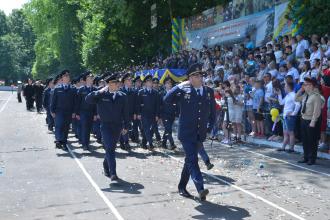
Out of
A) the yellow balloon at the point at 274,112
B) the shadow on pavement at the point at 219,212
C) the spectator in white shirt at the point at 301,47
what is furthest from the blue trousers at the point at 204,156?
the spectator in white shirt at the point at 301,47

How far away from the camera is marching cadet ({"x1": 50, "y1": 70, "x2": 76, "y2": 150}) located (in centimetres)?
1467

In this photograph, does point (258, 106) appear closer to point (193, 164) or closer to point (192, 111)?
point (192, 111)

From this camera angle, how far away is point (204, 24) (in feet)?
97.7

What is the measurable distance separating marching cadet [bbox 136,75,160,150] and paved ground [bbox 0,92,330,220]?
0.66 m

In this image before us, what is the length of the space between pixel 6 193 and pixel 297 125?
340 inches

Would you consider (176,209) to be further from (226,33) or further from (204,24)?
(204,24)

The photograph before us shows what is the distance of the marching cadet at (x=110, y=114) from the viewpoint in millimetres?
9898

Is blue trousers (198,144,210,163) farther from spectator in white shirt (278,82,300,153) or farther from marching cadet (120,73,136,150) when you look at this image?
spectator in white shirt (278,82,300,153)

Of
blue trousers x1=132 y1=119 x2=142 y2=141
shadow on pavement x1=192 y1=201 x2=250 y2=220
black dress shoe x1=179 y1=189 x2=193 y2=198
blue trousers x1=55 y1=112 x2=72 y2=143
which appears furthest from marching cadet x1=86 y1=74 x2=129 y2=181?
blue trousers x1=132 y1=119 x2=142 y2=141

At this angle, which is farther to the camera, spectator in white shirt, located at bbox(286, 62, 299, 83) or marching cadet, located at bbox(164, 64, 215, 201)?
spectator in white shirt, located at bbox(286, 62, 299, 83)

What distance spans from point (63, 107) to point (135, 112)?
6.98 ft

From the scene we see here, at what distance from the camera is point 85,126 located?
1474 cm

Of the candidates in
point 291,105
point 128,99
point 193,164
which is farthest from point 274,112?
point 193,164

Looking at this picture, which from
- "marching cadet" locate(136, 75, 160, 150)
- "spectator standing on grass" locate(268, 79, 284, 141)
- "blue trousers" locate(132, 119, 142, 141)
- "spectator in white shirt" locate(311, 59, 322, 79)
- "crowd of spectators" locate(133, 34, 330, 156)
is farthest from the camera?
"blue trousers" locate(132, 119, 142, 141)
